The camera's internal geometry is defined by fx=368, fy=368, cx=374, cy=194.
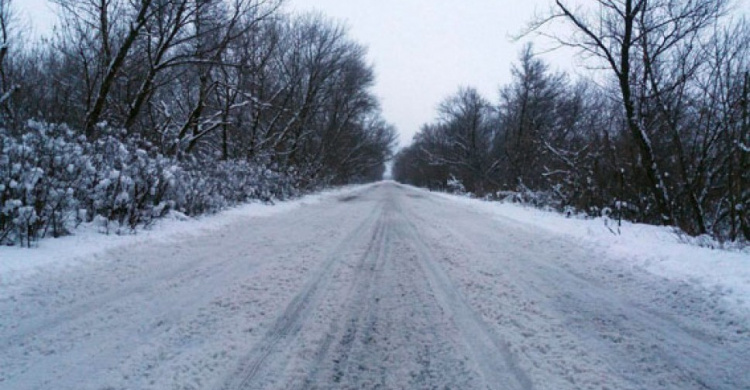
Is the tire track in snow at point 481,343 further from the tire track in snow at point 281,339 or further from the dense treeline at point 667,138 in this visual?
the dense treeline at point 667,138

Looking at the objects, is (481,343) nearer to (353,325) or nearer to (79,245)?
(353,325)

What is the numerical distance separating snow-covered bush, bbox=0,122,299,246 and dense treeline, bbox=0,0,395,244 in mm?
20

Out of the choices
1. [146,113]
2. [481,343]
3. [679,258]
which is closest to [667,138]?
[679,258]

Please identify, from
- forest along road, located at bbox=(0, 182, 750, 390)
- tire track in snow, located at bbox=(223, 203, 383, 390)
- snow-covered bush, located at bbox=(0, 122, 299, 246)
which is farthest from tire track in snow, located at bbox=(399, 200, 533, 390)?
snow-covered bush, located at bbox=(0, 122, 299, 246)

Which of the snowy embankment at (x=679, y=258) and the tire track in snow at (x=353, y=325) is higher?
the snowy embankment at (x=679, y=258)

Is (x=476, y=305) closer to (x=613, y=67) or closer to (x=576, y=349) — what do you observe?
(x=576, y=349)

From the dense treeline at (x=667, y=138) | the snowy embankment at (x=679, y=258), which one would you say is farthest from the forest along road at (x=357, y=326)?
the dense treeline at (x=667, y=138)

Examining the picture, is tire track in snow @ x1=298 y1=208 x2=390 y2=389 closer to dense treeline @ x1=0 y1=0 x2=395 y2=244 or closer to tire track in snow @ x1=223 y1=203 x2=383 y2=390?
tire track in snow @ x1=223 y1=203 x2=383 y2=390

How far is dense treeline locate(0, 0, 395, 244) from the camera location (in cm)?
527

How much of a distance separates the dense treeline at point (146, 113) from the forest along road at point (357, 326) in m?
1.64

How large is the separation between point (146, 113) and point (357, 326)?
13782mm

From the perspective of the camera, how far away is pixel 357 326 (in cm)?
284

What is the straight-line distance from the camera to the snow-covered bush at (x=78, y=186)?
4602mm

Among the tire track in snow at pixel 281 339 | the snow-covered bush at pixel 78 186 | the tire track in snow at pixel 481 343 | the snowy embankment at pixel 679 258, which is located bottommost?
the tire track in snow at pixel 281 339
